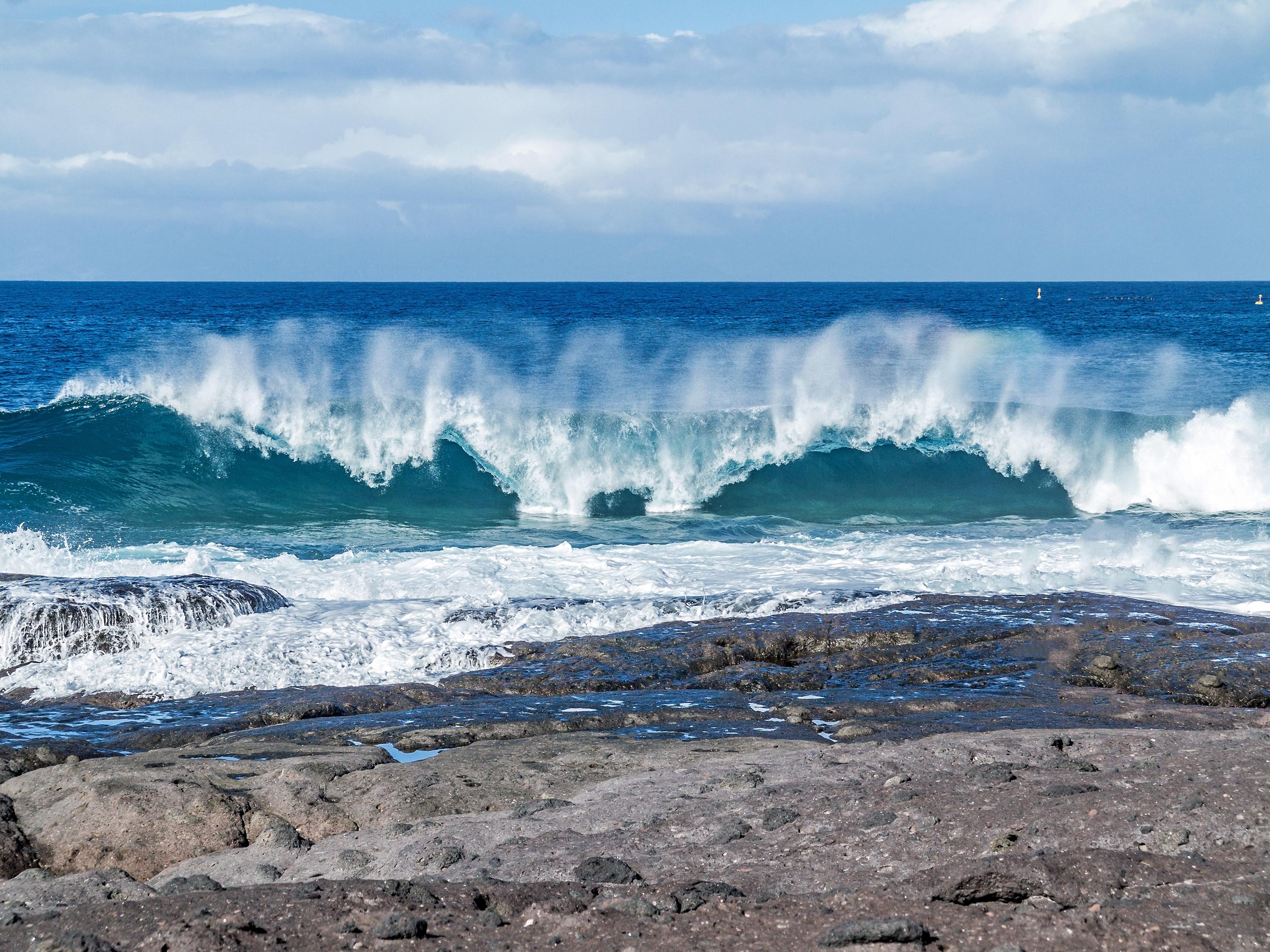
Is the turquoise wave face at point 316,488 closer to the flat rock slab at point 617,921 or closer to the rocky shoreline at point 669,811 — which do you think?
the rocky shoreline at point 669,811

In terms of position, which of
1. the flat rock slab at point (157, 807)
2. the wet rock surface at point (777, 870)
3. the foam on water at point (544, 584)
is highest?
the wet rock surface at point (777, 870)

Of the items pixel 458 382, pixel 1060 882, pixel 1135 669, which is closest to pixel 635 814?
pixel 1060 882

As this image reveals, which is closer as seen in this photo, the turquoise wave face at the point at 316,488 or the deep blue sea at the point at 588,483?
the deep blue sea at the point at 588,483

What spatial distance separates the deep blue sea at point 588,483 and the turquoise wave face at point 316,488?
7 centimetres

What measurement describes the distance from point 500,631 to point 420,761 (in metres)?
3.54

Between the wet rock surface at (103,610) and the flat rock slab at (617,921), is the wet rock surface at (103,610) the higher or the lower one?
the lower one

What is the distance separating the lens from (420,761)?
5355 mm

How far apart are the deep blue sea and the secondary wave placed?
0.07 m

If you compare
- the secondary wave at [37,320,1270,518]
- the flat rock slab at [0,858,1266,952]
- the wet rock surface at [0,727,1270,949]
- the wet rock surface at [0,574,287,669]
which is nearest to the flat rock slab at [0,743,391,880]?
the wet rock surface at [0,727,1270,949]

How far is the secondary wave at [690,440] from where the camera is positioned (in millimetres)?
18703

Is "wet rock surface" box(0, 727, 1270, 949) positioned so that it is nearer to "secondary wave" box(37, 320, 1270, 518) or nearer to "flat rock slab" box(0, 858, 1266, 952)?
"flat rock slab" box(0, 858, 1266, 952)

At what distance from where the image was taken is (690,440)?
2050 cm

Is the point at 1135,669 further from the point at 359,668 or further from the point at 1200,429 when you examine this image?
the point at 1200,429

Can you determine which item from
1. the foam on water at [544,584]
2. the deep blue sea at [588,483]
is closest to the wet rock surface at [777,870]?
the foam on water at [544,584]
